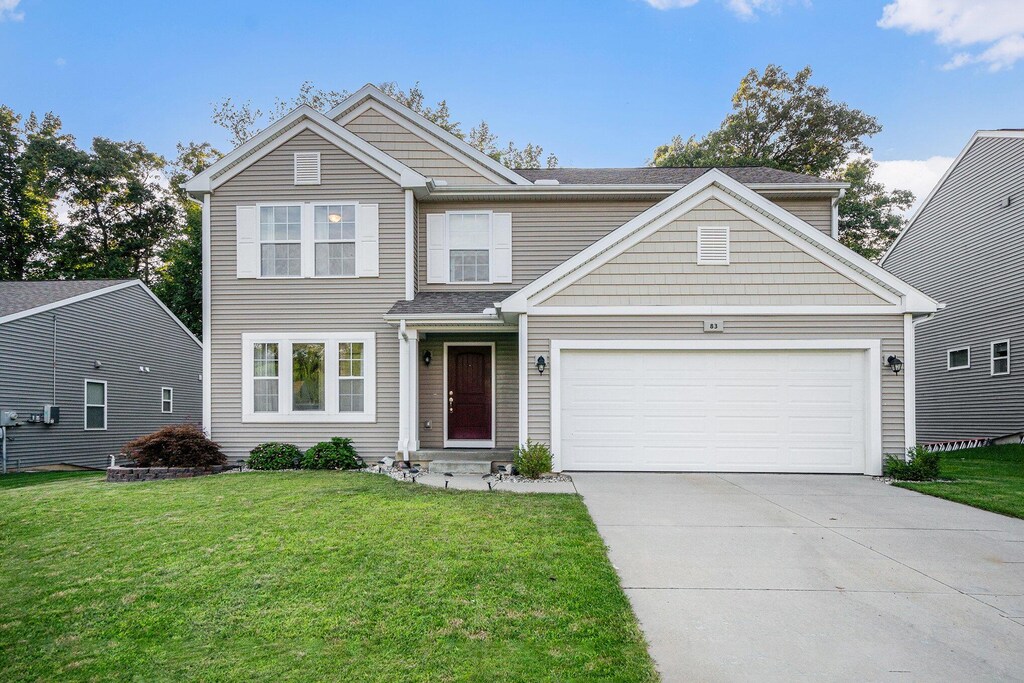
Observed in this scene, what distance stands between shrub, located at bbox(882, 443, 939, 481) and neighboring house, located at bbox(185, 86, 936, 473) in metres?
0.23

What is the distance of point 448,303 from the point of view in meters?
10.5

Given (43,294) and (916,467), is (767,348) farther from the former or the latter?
(43,294)

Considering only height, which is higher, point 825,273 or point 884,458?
point 825,273

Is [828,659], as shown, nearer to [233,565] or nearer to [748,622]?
[748,622]

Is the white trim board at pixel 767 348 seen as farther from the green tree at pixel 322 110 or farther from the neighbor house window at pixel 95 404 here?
the green tree at pixel 322 110

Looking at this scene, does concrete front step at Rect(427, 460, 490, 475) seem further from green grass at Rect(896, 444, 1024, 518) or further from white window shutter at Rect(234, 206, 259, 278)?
green grass at Rect(896, 444, 1024, 518)

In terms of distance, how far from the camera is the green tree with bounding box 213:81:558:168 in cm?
2431

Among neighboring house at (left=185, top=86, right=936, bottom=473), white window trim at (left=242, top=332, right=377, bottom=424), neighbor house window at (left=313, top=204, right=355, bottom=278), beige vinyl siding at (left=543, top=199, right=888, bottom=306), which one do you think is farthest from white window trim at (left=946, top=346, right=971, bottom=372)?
neighbor house window at (left=313, top=204, right=355, bottom=278)

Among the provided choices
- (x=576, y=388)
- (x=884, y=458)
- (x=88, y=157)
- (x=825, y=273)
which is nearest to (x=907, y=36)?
(x=825, y=273)

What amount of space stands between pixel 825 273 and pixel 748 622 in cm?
716

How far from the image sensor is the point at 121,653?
3.00 meters

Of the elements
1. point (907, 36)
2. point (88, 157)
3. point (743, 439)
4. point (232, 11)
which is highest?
point (232, 11)

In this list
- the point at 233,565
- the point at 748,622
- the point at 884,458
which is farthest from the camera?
the point at 884,458

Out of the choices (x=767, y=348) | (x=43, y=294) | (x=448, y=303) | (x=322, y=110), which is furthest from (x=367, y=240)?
(x=322, y=110)
